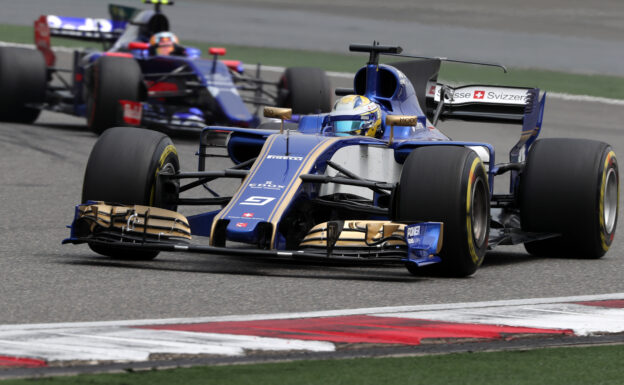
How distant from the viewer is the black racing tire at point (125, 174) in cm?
858

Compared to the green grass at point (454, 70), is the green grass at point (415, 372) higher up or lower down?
higher up

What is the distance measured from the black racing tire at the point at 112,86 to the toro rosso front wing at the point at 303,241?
9001 mm

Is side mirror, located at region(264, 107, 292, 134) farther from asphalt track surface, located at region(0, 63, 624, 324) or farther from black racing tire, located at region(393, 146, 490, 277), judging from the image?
black racing tire, located at region(393, 146, 490, 277)

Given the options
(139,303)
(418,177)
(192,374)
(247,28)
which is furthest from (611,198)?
(247,28)

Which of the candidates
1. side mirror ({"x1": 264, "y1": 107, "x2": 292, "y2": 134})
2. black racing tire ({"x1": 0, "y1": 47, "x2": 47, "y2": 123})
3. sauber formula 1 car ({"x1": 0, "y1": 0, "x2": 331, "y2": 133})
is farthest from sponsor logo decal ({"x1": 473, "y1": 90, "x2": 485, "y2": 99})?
black racing tire ({"x1": 0, "y1": 47, "x2": 47, "y2": 123})

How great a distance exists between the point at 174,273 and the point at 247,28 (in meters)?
27.0

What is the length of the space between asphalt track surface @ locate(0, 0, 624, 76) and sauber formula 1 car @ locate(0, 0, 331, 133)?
11168mm

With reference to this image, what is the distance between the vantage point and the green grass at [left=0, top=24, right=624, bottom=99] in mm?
25969

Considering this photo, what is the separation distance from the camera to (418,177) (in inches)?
319

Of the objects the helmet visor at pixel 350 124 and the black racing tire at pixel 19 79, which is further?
the black racing tire at pixel 19 79

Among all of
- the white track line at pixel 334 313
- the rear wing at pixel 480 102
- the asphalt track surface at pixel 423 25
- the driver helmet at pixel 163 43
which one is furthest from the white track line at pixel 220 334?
the asphalt track surface at pixel 423 25

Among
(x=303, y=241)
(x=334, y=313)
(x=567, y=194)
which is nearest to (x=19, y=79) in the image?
(x=567, y=194)

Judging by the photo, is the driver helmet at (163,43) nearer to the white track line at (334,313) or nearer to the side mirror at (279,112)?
the side mirror at (279,112)

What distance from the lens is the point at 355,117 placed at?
373 inches
